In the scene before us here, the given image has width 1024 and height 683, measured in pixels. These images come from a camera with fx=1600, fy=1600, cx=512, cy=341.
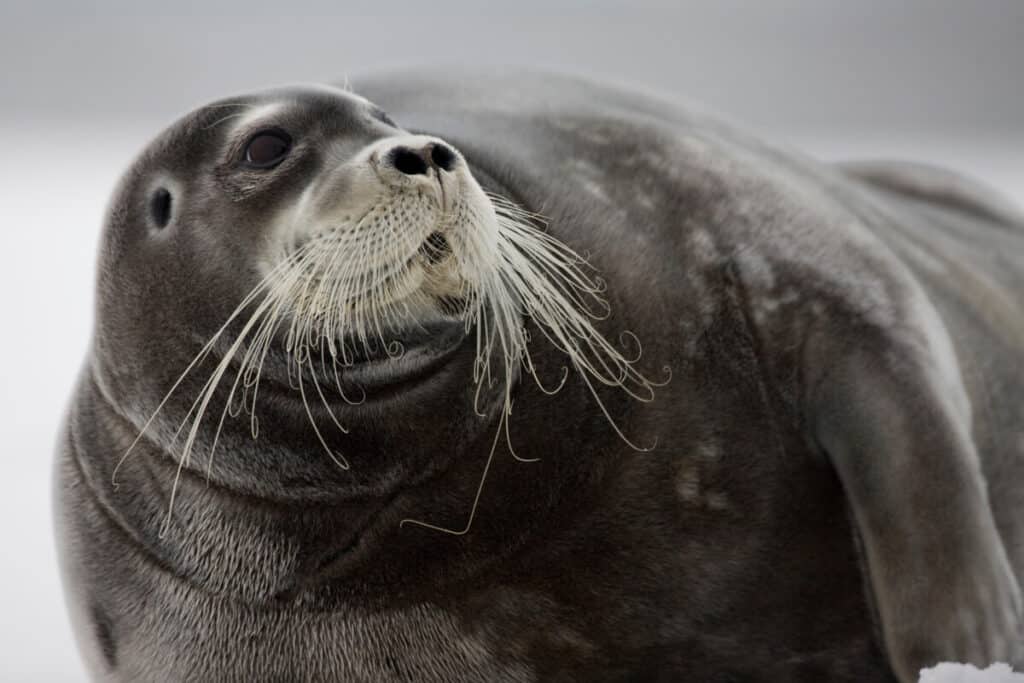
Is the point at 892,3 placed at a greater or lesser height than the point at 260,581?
lesser

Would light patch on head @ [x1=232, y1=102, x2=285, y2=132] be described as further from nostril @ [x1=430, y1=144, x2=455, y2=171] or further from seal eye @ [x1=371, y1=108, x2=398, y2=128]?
nostril @ [x1=430, y1=144, x2=455, y2=171]

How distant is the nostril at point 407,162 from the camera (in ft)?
6.93

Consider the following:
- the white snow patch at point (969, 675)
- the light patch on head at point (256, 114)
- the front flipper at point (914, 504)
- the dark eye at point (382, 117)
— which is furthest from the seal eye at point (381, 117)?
the white snow patch at point (969, 675)

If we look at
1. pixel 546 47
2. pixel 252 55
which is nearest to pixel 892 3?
pixel 546 47

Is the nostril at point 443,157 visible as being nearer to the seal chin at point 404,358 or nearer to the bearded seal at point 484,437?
the bearded seal at point 484,437

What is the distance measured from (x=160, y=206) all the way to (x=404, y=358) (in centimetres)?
44

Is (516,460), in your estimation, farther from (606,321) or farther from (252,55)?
(252,55)

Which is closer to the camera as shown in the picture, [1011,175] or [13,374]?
[13,374]

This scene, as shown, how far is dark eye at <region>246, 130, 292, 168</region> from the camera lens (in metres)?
2.27

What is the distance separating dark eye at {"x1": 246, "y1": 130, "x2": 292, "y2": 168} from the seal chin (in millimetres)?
300

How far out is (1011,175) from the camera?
17.7ft

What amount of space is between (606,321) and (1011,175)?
3326 mm

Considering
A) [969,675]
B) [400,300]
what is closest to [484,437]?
[400,300]

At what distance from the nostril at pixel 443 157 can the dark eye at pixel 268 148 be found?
0.83 ft
